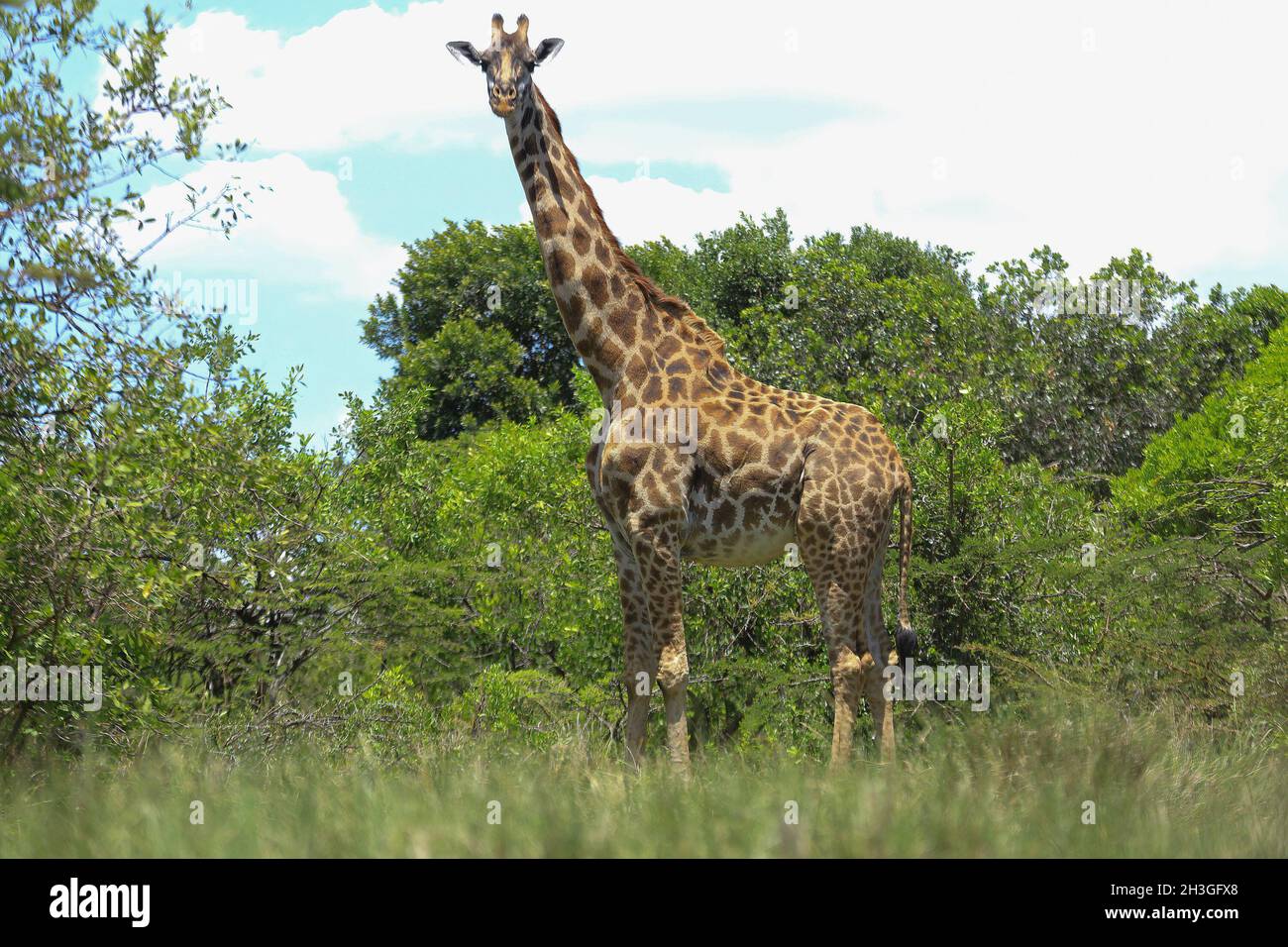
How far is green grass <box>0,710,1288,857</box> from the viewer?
5.58m

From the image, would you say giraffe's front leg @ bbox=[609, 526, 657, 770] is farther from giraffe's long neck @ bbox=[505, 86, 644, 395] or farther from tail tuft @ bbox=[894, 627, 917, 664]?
tail tuft @ bbox=[894, 627, 917, 664]

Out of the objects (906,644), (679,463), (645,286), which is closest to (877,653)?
(906,644)

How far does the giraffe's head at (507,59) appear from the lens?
29.9 ft

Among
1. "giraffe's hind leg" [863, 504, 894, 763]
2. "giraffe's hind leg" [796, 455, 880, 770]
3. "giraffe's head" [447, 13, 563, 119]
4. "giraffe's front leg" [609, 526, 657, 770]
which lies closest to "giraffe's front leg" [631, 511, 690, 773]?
"giraffe's front leg" [609, 526, 657, 770]

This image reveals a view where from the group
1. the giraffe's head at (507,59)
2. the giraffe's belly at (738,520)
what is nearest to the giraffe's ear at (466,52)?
the giraffe's head at (507,59)

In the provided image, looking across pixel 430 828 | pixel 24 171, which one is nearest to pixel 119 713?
pixel 24 171

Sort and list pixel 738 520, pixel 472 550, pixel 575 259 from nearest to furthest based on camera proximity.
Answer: pixel 738 520 < pixel 575 259 < pixel 472 550

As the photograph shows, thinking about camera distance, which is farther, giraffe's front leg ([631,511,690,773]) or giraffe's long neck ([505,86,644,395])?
giraffe's long neck ([505,86,644,395])

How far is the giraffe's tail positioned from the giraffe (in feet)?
0.07

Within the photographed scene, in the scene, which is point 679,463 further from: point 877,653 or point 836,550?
point 877,653

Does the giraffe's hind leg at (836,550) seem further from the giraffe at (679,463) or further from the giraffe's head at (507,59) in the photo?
the giraffe's head at (507,59)

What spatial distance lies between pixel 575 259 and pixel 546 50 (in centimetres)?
145

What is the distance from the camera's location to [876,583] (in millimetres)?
9625

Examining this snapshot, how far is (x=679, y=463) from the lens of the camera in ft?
29.2
